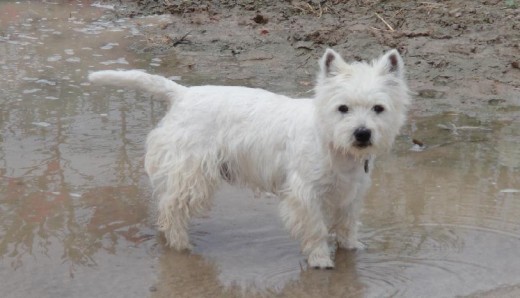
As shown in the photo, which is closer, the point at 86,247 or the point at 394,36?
the point at 86,247

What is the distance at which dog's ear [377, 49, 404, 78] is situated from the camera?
4.86 metres

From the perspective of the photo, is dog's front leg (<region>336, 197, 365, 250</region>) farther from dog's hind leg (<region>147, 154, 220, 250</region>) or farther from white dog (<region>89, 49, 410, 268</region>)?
dog's hind leg (<region>147, 154, 220, 250</region>)

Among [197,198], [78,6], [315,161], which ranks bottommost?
[78,6]

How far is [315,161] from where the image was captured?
496 cm

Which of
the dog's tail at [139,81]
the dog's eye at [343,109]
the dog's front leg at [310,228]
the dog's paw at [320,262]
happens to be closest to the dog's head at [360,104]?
the dog's eye at [343,109]

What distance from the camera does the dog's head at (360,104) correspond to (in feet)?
15.3

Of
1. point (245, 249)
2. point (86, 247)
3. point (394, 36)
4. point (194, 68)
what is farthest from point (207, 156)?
point (394, 36)

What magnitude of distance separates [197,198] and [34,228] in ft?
3.99

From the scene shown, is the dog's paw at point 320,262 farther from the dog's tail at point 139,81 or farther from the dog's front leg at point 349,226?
the dog's tail at point 139,81

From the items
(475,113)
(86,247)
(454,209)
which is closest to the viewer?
(86,247)

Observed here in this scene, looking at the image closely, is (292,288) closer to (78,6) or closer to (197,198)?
(197,198)

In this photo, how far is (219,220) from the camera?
5816 mm

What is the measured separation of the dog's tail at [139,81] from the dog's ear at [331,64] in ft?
3.66

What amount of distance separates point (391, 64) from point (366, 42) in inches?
202
